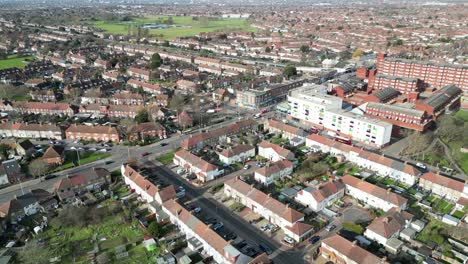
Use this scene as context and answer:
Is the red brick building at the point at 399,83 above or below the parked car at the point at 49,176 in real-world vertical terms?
above

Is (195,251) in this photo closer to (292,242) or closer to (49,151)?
(292,242)

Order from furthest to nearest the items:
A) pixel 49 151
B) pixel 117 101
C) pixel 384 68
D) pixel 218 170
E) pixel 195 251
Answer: pixel 384 68 < pixel 117 101 < pixel 49 151 < pixel 218 170 < pixel 195 251

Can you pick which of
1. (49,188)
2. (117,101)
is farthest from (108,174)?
(117,101)

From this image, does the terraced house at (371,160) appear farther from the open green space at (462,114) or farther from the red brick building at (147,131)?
the open green space at (462,114)

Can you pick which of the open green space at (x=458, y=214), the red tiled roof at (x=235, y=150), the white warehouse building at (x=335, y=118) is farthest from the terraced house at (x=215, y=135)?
the open green space at (x=458, y=214)

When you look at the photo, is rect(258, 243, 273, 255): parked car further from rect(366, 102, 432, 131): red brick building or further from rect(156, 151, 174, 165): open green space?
rect(366, 102, 432, 131): red brick building

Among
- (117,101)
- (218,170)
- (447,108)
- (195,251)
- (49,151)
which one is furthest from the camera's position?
(117,101)

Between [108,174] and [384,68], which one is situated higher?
[384,68]
